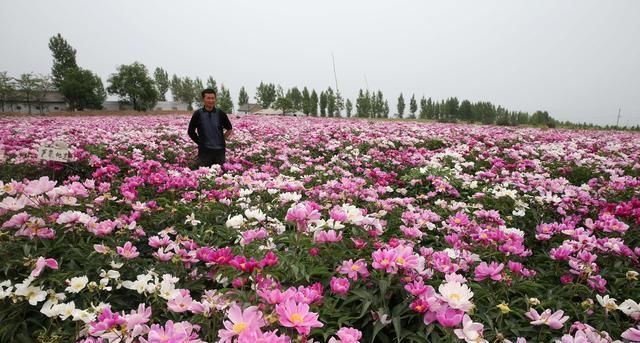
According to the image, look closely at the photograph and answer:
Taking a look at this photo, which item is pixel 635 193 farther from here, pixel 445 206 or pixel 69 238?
pixel 69 238

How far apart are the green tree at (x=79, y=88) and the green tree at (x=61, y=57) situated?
136 inches

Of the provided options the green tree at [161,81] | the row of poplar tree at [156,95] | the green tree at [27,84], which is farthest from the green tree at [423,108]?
the green tree at [27,84]

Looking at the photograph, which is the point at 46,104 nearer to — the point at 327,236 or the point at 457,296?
the point at 327,236

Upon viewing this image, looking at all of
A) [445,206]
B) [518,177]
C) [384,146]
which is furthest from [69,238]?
[384,146]

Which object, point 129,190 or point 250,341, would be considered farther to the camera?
point 129,190

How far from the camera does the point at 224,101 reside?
6241 cm

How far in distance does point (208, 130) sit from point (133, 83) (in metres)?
52.3

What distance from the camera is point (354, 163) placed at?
5.27 metres

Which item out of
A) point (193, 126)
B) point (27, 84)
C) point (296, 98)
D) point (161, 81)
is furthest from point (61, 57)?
point (193, 126)

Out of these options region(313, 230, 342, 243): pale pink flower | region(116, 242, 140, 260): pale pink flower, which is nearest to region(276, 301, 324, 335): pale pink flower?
region(313, 230, 342, 243): pale pink flower

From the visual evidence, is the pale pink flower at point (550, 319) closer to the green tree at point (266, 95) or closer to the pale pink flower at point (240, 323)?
the pale pink flower at point (240, 323)

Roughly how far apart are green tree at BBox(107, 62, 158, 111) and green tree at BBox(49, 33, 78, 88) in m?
5.62

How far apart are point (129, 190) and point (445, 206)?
105 inches

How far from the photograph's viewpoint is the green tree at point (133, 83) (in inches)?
1932
